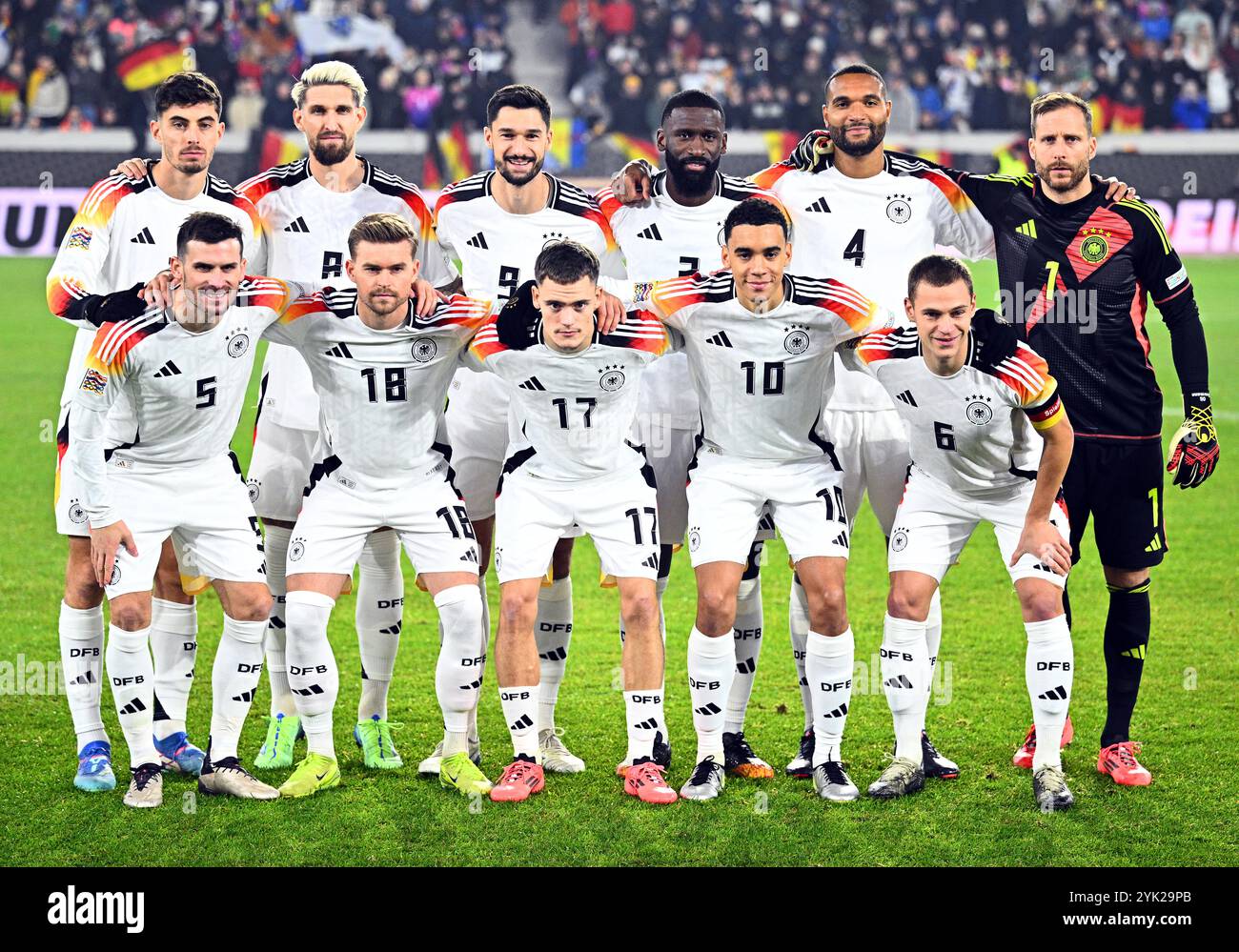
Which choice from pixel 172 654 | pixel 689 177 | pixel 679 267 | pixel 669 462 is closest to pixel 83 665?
pixel 172 654

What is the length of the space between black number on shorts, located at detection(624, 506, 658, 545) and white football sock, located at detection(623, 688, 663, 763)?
528 millimetres

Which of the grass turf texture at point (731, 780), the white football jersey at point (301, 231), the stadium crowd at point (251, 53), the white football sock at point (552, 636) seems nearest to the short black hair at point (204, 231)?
the white football jersey at point (301, 231)

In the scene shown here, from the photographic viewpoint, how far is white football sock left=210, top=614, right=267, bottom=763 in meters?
5.28

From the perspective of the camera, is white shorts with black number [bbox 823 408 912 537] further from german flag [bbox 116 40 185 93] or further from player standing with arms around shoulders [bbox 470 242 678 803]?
german flag [bbox 116 40 185 93]

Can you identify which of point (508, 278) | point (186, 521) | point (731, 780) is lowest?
point (731, 780)

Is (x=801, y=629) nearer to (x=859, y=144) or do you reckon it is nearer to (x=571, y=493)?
(x=571, y=493)

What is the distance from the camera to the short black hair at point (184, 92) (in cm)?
542

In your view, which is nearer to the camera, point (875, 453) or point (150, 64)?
point (875, 453)

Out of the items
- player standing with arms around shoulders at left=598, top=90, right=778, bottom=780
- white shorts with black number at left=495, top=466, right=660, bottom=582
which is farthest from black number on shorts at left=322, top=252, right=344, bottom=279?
white shorts with black number at left=495, top=466, right=660, bottom=582

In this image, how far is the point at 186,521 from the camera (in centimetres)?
518

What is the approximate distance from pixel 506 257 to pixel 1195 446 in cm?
266

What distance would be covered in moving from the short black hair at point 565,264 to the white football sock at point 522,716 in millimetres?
1429

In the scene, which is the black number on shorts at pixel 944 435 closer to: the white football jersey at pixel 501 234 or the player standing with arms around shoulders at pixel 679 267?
the player standing with arms around shoulders at pixel 679 267
